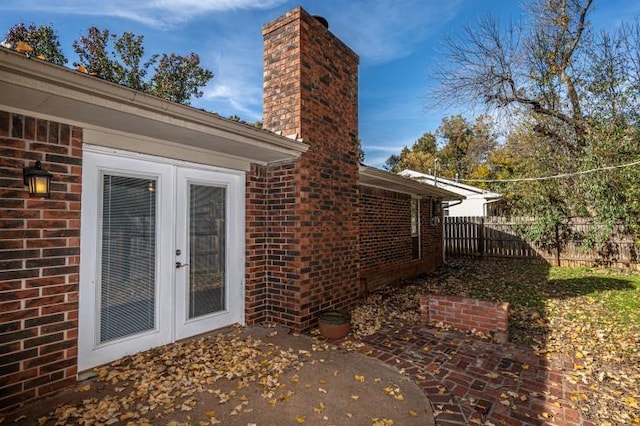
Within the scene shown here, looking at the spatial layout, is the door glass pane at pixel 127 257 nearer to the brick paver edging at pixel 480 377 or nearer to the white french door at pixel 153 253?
the white french door at pixel 153 253

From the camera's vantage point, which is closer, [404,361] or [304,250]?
[404,361]

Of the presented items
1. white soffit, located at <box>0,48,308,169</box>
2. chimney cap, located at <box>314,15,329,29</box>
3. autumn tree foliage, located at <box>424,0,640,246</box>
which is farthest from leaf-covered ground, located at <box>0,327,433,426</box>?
autumn tree foliage, located at <box>424,0,640,246</box>

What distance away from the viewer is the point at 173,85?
19.4 meters

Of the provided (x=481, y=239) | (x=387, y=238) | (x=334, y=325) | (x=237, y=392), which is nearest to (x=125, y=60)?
(x=387, y=238)

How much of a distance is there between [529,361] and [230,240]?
3.98 metres

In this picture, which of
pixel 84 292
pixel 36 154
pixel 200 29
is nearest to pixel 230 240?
pixel 84 292

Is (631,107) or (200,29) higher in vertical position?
(200,29)

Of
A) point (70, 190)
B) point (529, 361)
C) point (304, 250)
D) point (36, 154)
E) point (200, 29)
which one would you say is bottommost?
point (529, 361)

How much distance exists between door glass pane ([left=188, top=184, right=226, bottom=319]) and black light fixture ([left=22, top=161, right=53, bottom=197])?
4.89ft

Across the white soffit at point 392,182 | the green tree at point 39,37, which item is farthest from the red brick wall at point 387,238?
the green tree at point 39,37

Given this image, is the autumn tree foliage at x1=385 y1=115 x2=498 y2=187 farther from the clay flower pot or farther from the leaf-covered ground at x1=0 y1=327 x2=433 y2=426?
the leaf-covered ground at x1=0 y1=327 x2=433 y2=426

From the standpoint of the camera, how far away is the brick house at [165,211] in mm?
2629

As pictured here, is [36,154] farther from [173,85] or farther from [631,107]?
[173,85]

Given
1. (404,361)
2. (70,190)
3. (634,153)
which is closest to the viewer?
(70,190)
